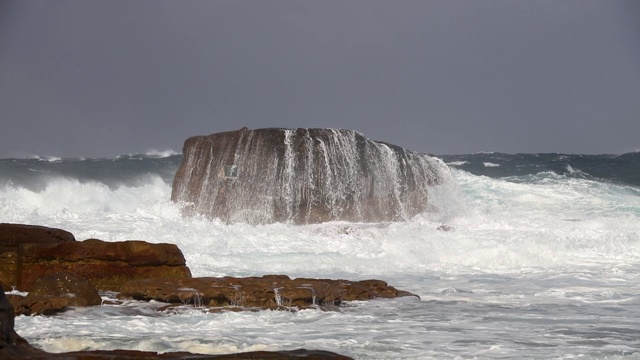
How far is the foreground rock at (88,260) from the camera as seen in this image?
8633 mm

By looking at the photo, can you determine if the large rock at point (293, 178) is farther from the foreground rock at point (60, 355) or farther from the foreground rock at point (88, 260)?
the foreground rock at point (60, 355)

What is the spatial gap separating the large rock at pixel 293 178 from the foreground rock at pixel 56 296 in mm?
8721

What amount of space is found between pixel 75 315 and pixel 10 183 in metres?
24.7

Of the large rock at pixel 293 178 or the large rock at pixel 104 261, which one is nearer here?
the large rock at pixel 104 261

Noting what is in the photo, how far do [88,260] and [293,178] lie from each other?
7.96m

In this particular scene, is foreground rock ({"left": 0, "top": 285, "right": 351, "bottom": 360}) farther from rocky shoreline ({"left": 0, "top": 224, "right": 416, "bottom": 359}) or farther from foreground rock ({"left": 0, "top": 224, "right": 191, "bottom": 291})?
foreground rock ({"left": 0, "top": 224, "right": 191, "bottom": 291})

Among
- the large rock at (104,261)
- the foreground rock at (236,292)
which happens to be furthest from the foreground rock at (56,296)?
the large rock at (104,261)

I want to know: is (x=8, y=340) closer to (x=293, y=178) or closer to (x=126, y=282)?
(x=126, y=282)

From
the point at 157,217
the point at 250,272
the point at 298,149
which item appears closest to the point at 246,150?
the point at 298,149

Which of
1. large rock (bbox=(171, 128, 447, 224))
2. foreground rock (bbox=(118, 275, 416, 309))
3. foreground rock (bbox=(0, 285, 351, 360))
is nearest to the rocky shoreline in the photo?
foreground rock (bbox=(118, 275, 416, 309))

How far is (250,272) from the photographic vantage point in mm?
11859

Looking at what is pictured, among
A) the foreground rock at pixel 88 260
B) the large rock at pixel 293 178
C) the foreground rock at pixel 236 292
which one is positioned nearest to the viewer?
the foreground rock at pixel 236 292

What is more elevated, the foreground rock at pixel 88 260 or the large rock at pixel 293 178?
the large rock at pixel 293 178

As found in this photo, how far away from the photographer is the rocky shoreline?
761 centimetres
